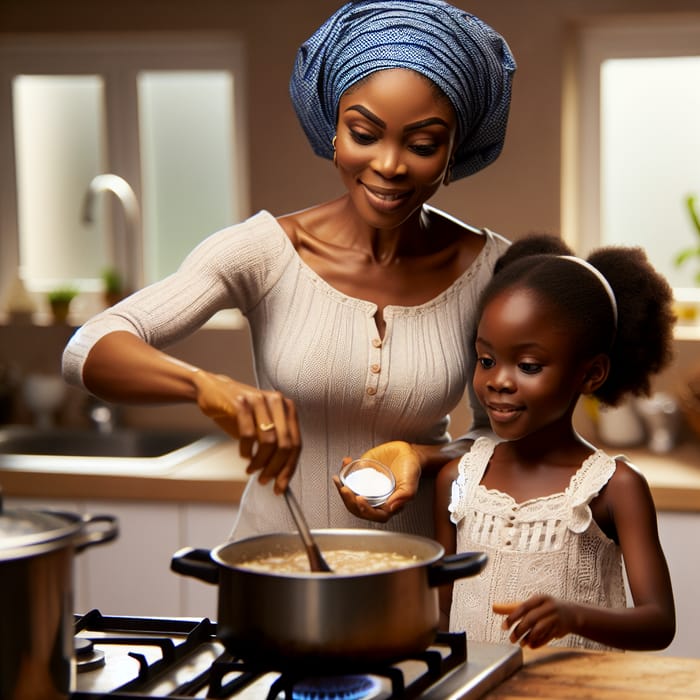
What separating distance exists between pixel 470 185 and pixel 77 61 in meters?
1.29

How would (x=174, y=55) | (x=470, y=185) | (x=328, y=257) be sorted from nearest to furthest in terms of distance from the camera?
(x=328, y=257) < (x=470, y=185) < (x=174, y=55)

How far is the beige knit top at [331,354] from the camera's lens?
5.19 feet

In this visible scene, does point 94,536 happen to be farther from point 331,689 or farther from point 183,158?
point 183,158

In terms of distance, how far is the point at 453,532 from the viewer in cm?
155

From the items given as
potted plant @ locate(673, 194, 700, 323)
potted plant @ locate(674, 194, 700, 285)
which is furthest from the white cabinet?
potted plant @ locate(674, 194, 700, 285)

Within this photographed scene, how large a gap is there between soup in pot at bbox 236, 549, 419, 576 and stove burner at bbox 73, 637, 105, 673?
0.19 metres

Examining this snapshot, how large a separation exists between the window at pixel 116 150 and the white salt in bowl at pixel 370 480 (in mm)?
2011

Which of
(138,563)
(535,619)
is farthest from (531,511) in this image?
(138,563)

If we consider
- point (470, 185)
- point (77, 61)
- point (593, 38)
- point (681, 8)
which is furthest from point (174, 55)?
point (681, 8)

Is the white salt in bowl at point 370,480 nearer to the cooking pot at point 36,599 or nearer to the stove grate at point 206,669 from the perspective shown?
the stove grate at point 206,669

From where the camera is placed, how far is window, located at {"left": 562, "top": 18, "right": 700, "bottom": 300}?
10.5ft

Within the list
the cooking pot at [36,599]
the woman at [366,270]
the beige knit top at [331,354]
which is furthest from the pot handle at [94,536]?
the beige knit top at [331,354]

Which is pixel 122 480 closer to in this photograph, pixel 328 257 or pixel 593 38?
pixel 328 257

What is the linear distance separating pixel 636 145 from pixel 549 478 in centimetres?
201
